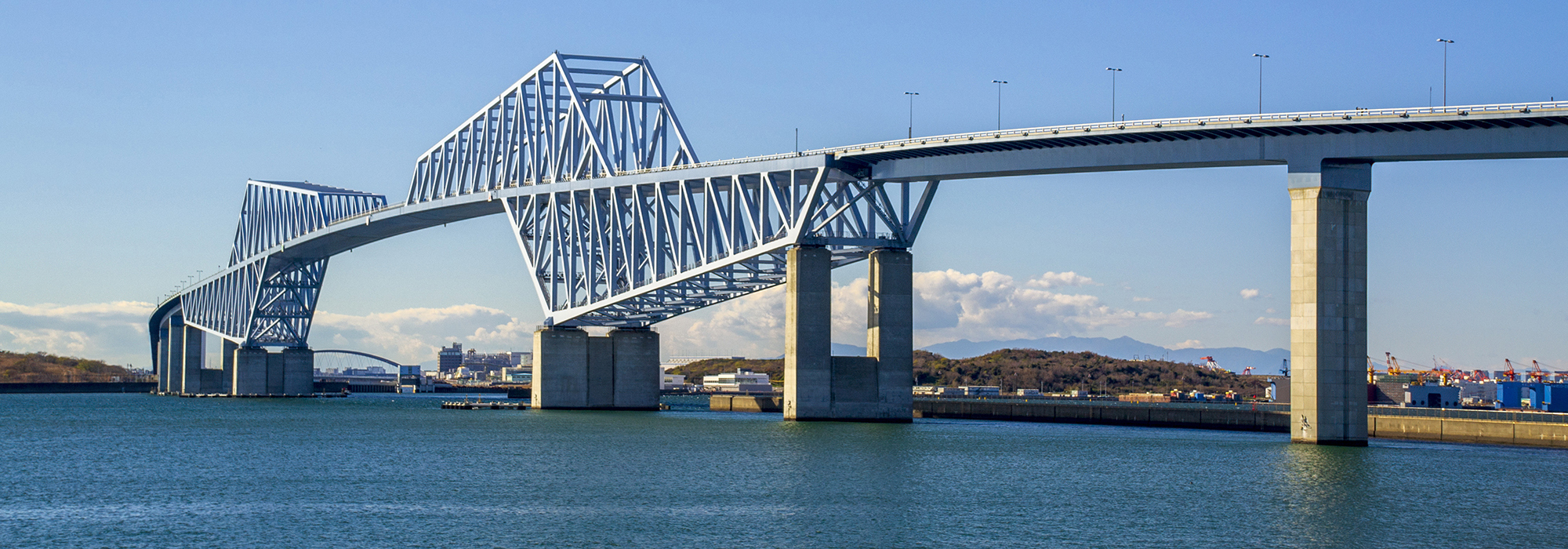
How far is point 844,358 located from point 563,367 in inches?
1334

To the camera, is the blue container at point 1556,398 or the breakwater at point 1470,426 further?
the blue container at point 1556,398

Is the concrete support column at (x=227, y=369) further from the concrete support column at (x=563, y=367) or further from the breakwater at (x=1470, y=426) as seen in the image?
the breakwater at (x=1470, y=426)

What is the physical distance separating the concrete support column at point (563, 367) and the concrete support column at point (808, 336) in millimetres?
32455

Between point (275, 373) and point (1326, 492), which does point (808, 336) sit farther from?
point (275, 373)

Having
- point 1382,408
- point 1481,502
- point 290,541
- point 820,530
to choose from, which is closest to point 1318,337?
point 1481,502

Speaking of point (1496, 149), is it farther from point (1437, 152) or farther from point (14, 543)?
point (14, 543)

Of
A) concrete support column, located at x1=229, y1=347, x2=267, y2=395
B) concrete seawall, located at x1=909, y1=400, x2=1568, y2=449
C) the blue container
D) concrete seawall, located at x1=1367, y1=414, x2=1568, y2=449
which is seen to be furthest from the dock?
the blue container

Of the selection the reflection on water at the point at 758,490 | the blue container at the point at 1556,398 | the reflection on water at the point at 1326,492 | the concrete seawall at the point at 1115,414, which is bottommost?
the concrete seawall at the point at 1115,414

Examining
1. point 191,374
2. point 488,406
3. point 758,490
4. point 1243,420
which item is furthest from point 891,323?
point 191,374

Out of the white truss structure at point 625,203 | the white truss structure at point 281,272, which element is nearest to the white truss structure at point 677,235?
the white truss structure at point 625,203

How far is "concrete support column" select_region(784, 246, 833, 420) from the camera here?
88.7 m

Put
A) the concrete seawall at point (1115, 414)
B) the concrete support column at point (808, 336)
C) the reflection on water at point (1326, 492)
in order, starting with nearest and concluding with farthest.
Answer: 1. the reflection on water at point (1326, 492)
2. the concrete support column at point (808, 336)
3. the concrete seawall at point (1115, 414)

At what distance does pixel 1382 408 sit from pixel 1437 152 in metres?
24.3

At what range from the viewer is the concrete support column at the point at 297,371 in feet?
570
